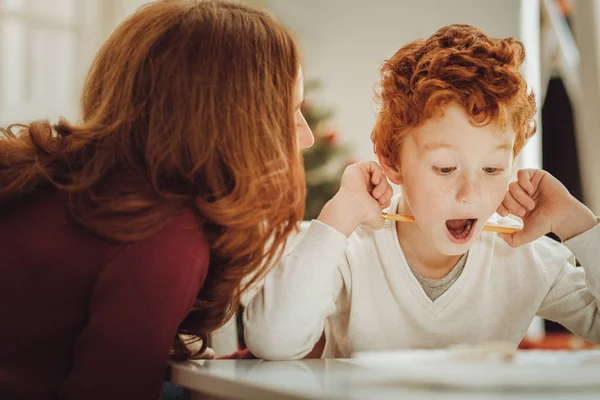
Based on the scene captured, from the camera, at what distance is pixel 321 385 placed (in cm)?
69

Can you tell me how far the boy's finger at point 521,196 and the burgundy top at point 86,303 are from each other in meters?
0.62

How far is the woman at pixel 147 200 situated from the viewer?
84cm

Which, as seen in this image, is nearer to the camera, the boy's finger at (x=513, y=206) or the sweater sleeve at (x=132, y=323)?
the sweater sleeve at (x=132, y=323)

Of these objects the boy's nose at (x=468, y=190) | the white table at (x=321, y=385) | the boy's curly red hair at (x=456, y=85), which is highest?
the boy's curly red hair at (x=456, y=85)

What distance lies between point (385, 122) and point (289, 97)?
28 cm

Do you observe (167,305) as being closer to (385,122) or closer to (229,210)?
(229,210)

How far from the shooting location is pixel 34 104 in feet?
11.3

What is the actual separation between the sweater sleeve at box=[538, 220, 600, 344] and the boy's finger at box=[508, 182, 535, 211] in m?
0.09

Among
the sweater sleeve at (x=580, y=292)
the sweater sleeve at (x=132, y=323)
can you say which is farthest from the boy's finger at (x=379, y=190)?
the sweater sleeve at (x=132, y=323)

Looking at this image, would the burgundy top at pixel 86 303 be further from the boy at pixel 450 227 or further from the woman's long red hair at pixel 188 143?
the boy at pixel 450 227

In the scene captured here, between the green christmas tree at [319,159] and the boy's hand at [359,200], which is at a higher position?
the boy's hand at [359,200]

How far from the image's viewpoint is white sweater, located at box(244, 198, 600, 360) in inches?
47.9

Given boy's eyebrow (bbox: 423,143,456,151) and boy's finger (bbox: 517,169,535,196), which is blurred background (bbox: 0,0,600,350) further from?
boy's eyebrow (bbox: 423,143,456,151)

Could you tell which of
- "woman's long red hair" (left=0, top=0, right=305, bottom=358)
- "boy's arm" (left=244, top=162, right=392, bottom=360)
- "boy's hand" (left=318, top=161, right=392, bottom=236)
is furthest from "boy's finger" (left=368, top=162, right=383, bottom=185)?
"woman's long red hair" (left=0, top=0, right=305, bottom=358)
